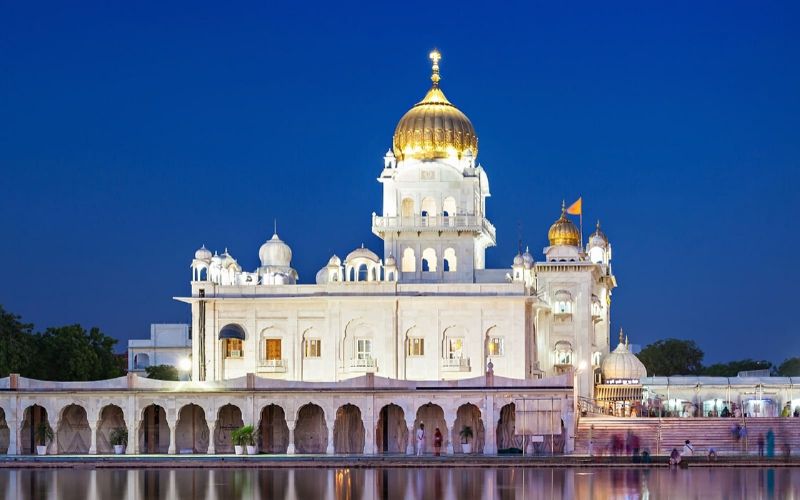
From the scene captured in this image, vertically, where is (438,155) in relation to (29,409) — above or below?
above

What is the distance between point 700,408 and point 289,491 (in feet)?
132

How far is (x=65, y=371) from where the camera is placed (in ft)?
276

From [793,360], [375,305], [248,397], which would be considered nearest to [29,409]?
[248,397]

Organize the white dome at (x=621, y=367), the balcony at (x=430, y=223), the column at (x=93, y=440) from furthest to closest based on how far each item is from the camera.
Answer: the white dome at (x=621, y=367) → the balcony at (x=430, y=223) → the column at (x=93, y=440)

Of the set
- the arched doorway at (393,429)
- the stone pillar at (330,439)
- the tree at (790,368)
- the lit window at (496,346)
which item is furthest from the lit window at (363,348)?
the tree at (790,368)

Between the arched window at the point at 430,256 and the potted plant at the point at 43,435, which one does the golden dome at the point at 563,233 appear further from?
the potted plant at the point at 43,435

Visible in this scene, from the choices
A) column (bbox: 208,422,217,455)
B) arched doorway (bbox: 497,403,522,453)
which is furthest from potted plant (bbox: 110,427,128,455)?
arched doorway (bbox: 497,403,522,453)

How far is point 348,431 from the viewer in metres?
71.1

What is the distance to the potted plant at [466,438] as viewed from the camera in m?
68.8

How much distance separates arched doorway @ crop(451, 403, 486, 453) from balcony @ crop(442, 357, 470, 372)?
13.1 feet

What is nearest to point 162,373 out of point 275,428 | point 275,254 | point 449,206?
point 275,254

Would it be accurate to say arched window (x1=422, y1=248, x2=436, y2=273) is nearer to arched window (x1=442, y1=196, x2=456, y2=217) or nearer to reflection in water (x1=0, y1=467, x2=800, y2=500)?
arched window (x1=442, y1=196, x2=456, y2=217)

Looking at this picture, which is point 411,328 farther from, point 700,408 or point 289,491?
point 289,491

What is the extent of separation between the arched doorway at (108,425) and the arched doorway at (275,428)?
235 inches
